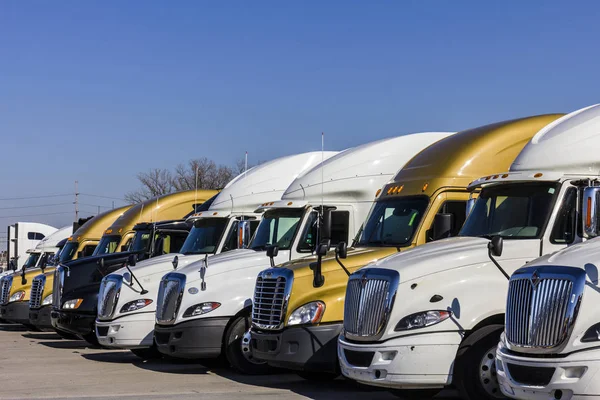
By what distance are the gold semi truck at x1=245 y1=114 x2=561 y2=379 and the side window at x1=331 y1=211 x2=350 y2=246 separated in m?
0.62

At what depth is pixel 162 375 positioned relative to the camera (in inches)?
559

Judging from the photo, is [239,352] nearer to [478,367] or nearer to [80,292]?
[478,367]

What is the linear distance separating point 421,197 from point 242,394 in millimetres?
3320

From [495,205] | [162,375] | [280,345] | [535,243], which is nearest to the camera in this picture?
[535,243]

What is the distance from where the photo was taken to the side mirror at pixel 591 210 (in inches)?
376

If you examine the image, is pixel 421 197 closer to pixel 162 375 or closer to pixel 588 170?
pixel 588 170

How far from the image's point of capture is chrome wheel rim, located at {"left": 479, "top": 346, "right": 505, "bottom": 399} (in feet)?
32.2

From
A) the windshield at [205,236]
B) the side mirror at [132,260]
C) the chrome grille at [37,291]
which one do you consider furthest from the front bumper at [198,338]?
the chrome grille at [37,291]

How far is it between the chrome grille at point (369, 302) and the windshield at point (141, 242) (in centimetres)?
942

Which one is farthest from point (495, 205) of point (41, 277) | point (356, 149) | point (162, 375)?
point (41, 277)

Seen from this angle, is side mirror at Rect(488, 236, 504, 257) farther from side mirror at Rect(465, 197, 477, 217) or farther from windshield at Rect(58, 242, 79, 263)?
windshield at Rect(58, 242, 79, 263)

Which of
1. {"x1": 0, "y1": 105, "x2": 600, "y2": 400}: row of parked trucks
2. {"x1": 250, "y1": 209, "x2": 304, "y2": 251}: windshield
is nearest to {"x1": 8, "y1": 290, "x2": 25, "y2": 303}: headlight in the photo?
{"x1": 0, "y1": 105, "x2": 600, "y2": 400}: row of parked trucks

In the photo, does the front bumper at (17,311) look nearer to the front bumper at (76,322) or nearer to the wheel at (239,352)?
the front bumper at (76,322)

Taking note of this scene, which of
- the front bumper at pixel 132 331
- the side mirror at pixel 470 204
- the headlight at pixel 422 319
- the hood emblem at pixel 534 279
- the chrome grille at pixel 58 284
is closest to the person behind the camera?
the hood emblem at pixel 534 279
